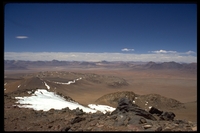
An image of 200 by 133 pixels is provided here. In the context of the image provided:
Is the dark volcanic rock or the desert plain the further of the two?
the desert plain

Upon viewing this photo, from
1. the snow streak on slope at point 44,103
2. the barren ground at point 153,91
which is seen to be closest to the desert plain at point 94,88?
the barren ground at point 153,91

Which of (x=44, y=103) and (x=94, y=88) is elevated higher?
(x=44, y=103)

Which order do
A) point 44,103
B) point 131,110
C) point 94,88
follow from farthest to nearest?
1. point 94,88
2. point 44,103
3. point 131,110

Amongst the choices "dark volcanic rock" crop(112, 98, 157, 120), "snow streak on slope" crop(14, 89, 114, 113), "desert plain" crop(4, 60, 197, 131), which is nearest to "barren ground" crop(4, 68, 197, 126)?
"desert plain" crop(4, 60, 197, 131)

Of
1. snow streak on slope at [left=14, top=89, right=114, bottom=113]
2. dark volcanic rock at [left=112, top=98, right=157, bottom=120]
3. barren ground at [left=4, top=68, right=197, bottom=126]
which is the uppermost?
dark volcanic rock at [left=112, top=98, right=157, bottom=120]

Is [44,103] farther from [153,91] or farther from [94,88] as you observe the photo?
[153,91]

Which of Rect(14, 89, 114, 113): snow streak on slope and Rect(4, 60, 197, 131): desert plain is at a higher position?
Rect(14, 89, 114, 113): snow streak on slope

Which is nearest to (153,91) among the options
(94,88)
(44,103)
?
(94,88)

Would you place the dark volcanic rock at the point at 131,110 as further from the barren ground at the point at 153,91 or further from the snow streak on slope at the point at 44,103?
Result: the snow streak on slope at the point at 44,103

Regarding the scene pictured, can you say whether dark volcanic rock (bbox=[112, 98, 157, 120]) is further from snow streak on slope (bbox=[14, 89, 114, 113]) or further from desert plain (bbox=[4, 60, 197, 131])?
snow streak on slope (bbox=[14, 89, 114, 113])

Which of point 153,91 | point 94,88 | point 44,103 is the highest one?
point 44,103
